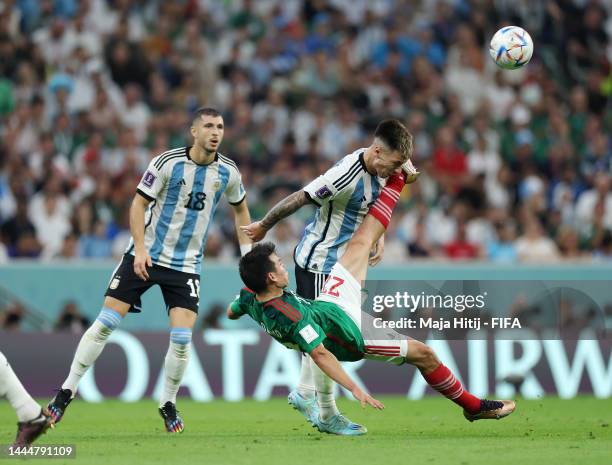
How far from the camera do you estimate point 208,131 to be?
418 inches

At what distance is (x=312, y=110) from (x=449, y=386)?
10216 millimetres

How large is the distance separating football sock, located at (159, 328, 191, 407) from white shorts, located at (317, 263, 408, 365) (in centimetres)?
142

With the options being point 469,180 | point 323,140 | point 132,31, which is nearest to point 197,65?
point 132,31

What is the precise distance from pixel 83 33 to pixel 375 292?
7475 millimetres

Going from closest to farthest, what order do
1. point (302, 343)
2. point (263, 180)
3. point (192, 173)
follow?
point (302, 343), point (192, 173), point (263, 180)

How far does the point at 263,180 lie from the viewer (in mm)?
18000

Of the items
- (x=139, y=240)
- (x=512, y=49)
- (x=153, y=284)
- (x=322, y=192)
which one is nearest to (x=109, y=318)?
(x=153, y=284)

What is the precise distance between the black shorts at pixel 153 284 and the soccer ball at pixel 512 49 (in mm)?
3829

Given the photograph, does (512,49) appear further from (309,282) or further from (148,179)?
(148,179)

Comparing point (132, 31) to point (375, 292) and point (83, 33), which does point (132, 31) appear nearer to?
point (83, 33)

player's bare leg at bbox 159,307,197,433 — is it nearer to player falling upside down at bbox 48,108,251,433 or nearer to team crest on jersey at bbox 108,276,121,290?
player falling upside down at bbox 48,108,251,433

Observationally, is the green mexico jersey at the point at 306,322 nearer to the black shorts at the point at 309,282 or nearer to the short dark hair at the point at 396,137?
the black shorts at the point at 309,282

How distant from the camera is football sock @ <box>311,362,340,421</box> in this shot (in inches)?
A: 400

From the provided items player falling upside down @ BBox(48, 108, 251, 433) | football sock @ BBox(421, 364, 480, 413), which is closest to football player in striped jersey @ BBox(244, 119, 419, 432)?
player falling upside down @ BBox(48, 108, 251, 433)
